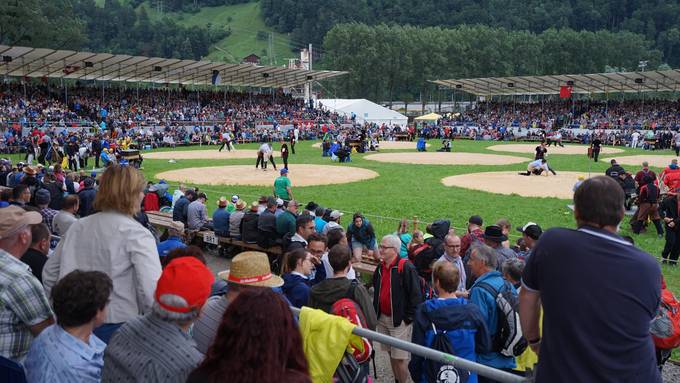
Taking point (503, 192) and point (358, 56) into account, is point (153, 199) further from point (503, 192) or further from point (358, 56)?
point (358, 56)

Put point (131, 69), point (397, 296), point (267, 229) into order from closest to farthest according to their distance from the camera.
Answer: point (397, 296)
point (267, 229)
point (131, 69)

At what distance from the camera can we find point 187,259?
128 inches

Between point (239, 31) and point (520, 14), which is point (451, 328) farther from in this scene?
point (239, 31)

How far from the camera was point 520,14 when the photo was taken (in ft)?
476

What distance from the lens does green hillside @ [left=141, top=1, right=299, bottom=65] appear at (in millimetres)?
153750

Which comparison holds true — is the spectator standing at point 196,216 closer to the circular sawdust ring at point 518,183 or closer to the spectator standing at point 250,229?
the spectator standing at point 250,229

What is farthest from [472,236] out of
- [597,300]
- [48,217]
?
[48,217]

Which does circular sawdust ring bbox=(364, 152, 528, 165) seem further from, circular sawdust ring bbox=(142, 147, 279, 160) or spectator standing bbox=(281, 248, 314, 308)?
spectator standing bbox=(281, 248, 314, 308)

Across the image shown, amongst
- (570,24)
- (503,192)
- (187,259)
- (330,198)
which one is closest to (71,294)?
(187,259)

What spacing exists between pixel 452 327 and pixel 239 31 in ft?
580

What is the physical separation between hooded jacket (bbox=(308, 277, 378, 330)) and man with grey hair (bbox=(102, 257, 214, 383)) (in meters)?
1.78

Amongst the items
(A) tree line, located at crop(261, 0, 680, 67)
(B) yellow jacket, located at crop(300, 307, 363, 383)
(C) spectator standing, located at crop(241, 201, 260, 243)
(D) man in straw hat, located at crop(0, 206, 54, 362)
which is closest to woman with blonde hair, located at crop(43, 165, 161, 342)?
(D) man in straw hat, located at crop(0, 206, 54, 362)

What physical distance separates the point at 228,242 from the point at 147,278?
25.0 ft

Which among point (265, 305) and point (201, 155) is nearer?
point (265, 305)
